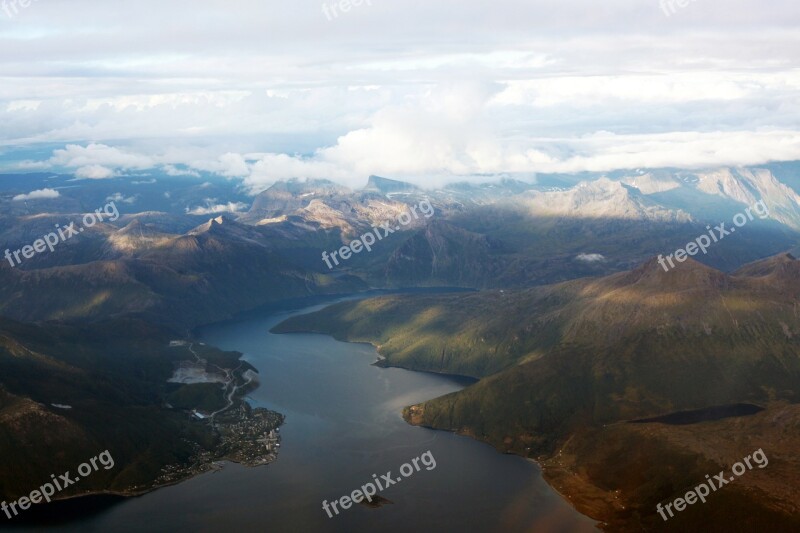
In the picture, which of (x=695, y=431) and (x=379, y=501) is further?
(x=695, y=431)

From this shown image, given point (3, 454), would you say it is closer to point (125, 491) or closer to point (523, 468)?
point (125, 491)

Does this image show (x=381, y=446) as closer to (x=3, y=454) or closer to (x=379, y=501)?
(x=379, y=501)

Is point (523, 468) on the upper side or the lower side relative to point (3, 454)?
lower

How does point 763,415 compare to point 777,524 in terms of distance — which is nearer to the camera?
point 777,524

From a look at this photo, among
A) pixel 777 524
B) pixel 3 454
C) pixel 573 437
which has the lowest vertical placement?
pixel 573 437

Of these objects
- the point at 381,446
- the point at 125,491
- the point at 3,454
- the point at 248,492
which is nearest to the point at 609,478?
the point at 381,446

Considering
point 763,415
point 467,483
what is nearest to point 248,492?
point 467,483

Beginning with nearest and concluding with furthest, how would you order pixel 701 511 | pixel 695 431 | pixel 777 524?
pixel 777 524 < pixel 701 511 < pixel 695 431

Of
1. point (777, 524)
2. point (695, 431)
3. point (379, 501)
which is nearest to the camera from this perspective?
point (777, 524)

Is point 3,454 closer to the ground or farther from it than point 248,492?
farther from it
